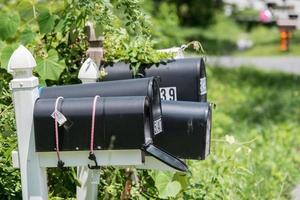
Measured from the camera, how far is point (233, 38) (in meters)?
24.9

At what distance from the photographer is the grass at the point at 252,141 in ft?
14.6

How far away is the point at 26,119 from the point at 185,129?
0.70 meters

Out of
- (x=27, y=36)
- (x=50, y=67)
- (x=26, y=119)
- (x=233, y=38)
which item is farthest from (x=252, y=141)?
(x=233, y=38)

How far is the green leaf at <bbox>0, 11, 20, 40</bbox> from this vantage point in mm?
3898

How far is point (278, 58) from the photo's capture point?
1778 cm

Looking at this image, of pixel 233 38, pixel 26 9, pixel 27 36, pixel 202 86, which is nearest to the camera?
pixel 202 86

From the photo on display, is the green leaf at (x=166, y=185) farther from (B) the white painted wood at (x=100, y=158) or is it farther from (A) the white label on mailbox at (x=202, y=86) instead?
(B) the white painted wood at (x=100, y=158)

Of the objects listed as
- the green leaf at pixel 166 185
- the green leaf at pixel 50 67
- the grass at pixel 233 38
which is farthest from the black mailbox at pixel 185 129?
the grass at pixel 233 38

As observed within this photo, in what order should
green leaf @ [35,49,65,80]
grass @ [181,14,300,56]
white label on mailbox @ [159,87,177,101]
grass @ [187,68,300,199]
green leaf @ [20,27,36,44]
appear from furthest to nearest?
1. grass @ [181,14,300,56]
2. grass @ [187,68,300,199]
3. green leaf @ [20,27,36,44]
4. green leaf @ [35,49,65,80]
5. white label on mailbox @ [159,87,177,101]

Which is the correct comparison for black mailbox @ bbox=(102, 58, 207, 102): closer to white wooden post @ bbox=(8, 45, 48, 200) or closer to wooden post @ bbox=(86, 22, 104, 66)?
wooden post @ bbox=(86, 22, 104, 66)

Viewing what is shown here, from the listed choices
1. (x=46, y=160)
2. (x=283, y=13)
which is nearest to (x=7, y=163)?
(x=46, y=160)

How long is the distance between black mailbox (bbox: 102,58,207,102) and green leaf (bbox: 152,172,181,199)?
0.41 meters

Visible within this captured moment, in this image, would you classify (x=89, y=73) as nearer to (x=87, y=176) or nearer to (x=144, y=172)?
(x=87, y=176)

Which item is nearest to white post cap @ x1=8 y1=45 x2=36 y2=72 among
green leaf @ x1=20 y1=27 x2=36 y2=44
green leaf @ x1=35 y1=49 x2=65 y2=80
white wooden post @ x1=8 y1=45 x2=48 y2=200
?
white wooden post @ x1=8 y1=45 x2=48 y2=200
